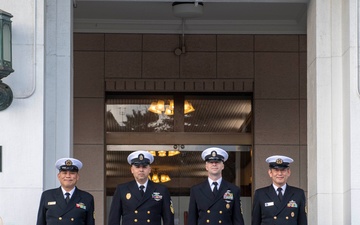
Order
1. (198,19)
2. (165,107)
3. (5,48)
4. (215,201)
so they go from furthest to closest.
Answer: (165,107), (198,19), (5,48), (215,201)

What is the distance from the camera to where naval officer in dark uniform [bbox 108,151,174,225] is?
34.3ft

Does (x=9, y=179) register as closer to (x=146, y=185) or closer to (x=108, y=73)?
(x=146, y=185)

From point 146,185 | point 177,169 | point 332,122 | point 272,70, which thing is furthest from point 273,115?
point 146,185

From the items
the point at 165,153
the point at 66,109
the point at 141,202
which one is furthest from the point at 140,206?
the point at 165,153

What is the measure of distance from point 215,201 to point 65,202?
5.02 feet

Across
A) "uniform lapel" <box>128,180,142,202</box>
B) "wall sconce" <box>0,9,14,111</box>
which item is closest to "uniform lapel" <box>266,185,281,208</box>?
"uniform lapel" <box>128,180,142,202</box>

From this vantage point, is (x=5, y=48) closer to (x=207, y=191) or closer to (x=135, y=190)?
(x=135, y=190)

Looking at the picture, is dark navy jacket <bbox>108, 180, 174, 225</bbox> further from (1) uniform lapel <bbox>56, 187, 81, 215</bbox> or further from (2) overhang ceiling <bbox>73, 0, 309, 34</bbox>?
(2) overhang ceiling <bbox>73, 0, 309, 34</bbox>

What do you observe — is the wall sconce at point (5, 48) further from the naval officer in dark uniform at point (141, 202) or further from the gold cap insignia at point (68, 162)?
the naval officer in dark uniform at point (141, 202)

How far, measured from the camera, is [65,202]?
10484 mm

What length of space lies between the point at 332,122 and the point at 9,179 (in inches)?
143

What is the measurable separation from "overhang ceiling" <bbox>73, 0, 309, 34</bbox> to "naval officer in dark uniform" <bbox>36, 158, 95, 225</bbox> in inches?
177

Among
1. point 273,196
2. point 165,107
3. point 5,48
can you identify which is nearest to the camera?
point 273,196

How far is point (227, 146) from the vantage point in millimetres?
16078
